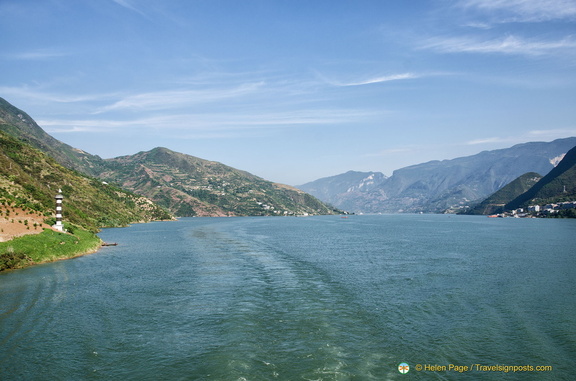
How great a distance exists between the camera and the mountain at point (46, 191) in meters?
73.9

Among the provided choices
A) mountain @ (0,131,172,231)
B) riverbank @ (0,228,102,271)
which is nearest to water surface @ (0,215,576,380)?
riverbank @ (0,228,102,271)

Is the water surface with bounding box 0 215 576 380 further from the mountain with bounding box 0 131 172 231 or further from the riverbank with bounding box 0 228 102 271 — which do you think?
the mountain with bounding box 0 131 172 231

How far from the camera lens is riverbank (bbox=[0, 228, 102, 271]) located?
47.9 metres

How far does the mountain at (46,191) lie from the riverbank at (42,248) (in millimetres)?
9553

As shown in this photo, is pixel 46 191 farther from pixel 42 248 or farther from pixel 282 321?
pixel 282 321

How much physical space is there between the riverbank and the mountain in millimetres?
9553

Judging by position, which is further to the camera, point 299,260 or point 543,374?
point 299,260

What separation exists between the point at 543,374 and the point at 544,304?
55.0 ft

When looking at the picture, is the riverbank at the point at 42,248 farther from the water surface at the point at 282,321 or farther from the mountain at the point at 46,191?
the mountain at the point at 46,191

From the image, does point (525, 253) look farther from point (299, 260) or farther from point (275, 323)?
point (275, 323)

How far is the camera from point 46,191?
102 m

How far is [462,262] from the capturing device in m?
58.3

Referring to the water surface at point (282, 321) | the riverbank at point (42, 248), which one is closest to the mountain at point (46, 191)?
the riverbank at point (42, 248)

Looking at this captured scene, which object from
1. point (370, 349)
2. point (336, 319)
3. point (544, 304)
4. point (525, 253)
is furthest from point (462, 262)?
point (370, 349)
